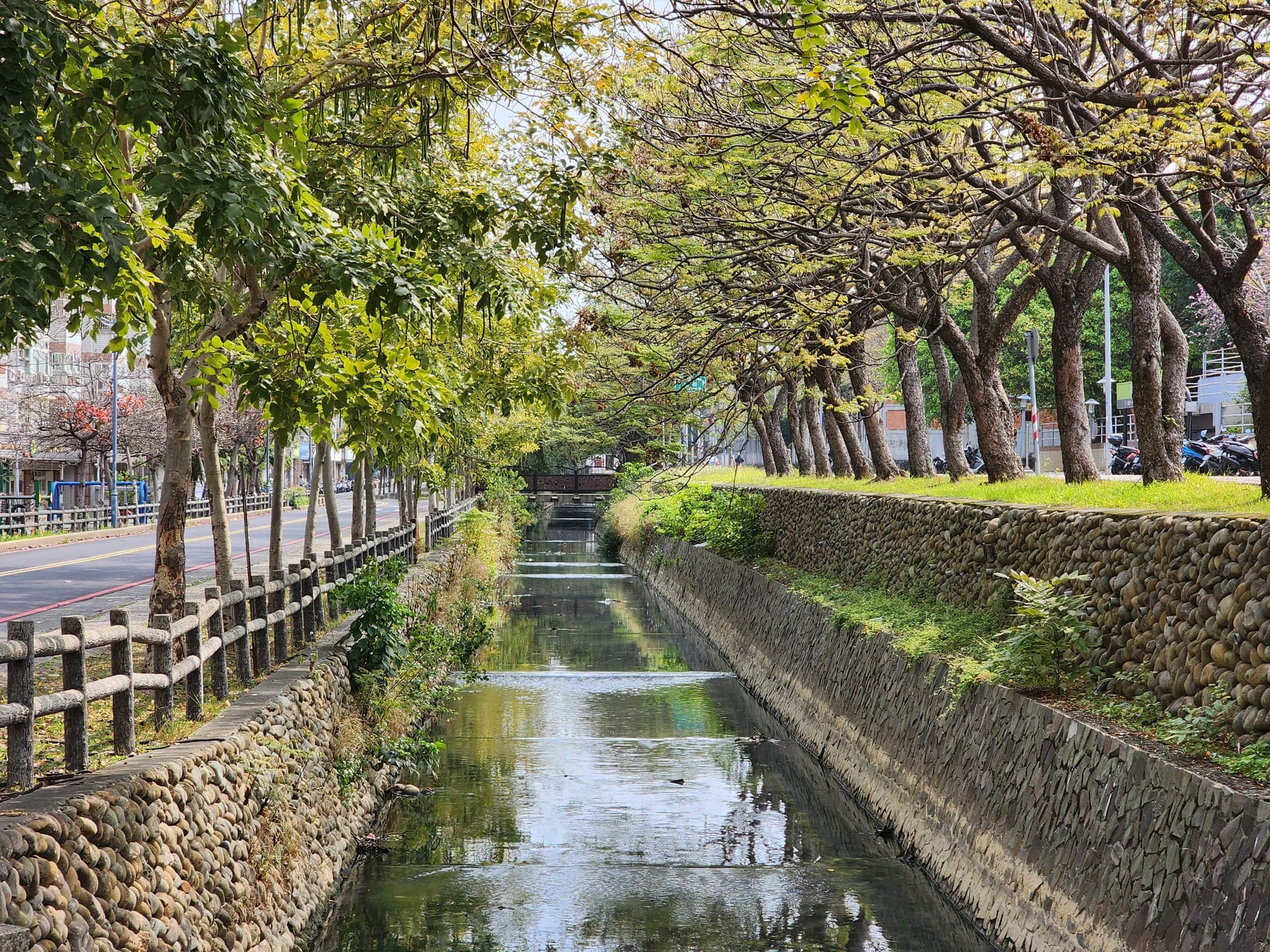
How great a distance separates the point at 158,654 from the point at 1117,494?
9235 millimetres

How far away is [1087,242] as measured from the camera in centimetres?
1274

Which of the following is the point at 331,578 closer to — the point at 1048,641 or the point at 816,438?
the point at 1048,641

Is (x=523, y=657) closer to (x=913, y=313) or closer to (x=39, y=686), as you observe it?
(x=913, y=313)

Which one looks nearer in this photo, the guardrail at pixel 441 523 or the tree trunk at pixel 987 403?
the tree trunk at pixel 987 403

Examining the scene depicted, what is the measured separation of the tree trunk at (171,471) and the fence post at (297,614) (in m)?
2.24

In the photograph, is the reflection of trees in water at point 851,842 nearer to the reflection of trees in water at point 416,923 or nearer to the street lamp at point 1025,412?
the reflection of trees in water at point 416,923

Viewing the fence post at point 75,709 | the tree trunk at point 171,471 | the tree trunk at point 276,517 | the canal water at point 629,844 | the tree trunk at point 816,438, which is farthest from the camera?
the tree trunk at point 816,438

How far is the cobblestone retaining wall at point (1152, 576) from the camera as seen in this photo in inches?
299

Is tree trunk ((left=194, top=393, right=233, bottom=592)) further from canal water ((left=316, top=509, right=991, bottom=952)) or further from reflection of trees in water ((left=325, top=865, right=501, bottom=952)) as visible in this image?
reflection of trees in water ((left=325, top=865, right=501, bottom=952))

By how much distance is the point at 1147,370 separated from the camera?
1329 cm

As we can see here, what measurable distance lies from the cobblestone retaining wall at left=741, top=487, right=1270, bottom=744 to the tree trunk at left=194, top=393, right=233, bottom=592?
7707 mm

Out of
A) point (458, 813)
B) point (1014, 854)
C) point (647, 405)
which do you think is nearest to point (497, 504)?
point (647, 405)

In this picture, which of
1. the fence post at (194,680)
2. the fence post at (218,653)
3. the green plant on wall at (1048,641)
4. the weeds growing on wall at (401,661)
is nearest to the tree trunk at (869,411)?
the weeds growing on wall at (401,661)

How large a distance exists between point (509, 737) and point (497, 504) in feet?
109
